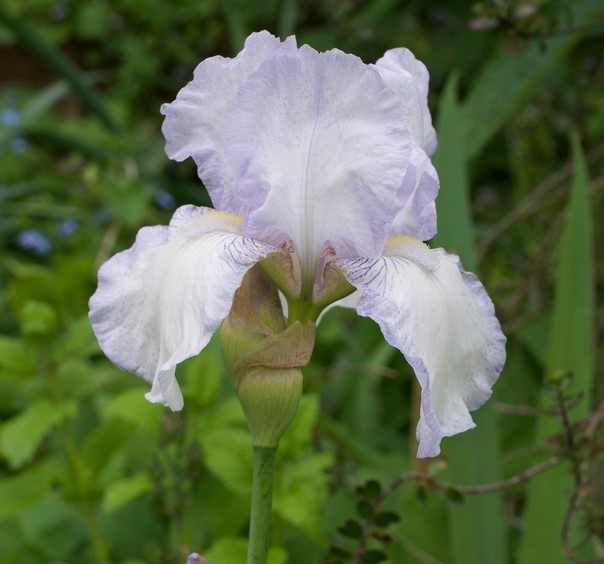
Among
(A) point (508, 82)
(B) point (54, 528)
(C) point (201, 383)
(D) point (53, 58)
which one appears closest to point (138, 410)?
(C) point (201, 383)

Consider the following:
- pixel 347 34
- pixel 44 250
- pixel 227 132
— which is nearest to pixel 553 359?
pixel 227 132

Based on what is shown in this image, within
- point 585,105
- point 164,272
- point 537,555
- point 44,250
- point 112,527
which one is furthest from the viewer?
point 44,250

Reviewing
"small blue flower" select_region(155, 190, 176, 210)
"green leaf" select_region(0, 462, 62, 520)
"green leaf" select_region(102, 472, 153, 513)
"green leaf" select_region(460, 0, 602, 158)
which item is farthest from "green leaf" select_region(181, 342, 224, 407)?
"small blue flower" select_region(155, 190, 176, 210)

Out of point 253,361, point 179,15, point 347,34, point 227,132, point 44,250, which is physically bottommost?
point 44,250

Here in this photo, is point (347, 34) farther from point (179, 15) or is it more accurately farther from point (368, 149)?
point (368, 149)

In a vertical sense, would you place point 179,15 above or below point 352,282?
below

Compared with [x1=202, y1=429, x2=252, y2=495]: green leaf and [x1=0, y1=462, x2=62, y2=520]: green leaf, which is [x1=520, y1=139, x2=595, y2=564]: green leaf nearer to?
[x1=202, y1=429, x2=252, y2=495]: green leaf
